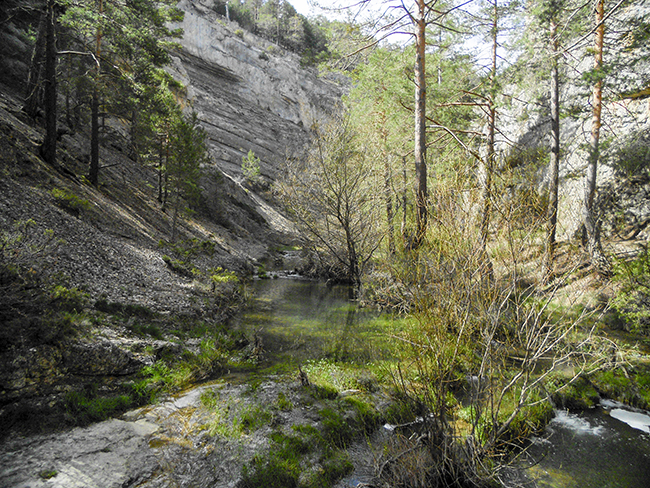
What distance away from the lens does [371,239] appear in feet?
43.0

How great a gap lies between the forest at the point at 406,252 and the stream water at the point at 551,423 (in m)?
0.22

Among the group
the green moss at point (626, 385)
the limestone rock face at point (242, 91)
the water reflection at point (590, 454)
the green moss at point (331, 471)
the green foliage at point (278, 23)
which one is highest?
the green foliage at point (278, 23)

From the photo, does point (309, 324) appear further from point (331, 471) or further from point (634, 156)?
point (634, 156)

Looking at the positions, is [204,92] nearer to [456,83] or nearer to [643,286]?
[456,83]

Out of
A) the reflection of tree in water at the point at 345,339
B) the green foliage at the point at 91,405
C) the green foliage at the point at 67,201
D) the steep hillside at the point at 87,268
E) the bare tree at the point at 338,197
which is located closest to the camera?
the green foliage at the point at 91,405

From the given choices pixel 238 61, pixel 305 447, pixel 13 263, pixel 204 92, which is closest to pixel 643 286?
pixel 305 447

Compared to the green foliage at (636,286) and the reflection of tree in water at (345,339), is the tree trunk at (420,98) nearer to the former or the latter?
the reflection of tree in water at (345,339)

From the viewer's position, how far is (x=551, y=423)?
204 inches

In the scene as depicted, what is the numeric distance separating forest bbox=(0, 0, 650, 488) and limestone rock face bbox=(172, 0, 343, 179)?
25.7 metres

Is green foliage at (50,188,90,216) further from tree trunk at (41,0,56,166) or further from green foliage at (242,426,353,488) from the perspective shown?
green foliage at (242,426,353,488)

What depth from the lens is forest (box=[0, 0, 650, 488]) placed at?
142 inches

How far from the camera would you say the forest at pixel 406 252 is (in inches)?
142

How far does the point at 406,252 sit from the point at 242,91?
54471 mm

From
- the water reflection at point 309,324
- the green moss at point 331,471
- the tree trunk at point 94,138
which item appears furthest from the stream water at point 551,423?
the tree trunk at point 94,138
